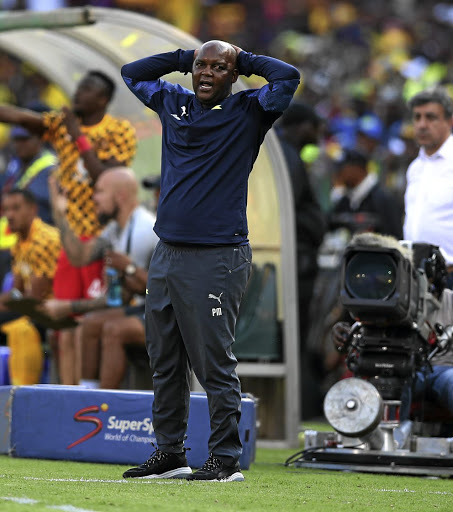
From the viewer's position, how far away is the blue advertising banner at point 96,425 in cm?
712

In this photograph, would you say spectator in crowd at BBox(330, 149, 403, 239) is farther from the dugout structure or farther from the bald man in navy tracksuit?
the bald man in navy tracksuit

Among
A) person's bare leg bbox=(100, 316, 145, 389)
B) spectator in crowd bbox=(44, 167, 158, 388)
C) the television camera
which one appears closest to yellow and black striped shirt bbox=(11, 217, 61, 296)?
spectator in crowd bbox=(44, 167, 158, 388)

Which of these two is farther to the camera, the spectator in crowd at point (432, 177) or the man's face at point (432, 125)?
the man's face at point (432, 125)

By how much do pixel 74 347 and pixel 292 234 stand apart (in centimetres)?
181

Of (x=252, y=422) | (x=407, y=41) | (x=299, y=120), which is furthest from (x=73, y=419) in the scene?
(x=407, y=41)

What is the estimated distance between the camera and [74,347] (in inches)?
382

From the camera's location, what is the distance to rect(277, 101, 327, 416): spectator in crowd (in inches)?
415

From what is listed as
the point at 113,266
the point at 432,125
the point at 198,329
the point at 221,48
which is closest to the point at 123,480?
the point at 198,329

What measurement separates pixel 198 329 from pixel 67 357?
398cm

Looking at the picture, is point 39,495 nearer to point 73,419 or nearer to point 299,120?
point 73,419

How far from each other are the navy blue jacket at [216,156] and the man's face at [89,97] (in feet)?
14.0

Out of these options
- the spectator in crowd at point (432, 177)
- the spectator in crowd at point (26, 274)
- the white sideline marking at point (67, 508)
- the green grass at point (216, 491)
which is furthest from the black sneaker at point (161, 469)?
the spectator in crowd at point (26, 274)

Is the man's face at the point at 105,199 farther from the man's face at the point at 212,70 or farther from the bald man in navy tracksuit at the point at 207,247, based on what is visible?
the man's face at the point at 212,70

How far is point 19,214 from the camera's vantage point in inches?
418
